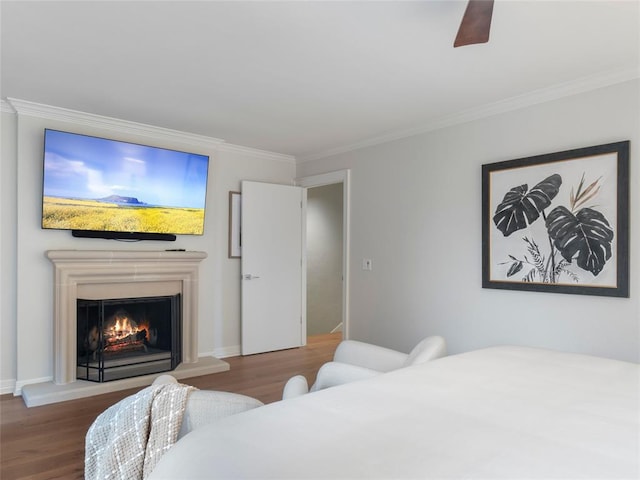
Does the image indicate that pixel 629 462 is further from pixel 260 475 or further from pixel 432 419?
pixel 260 475

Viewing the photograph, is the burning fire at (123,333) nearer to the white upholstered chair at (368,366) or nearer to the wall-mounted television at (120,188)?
the wall-mounted television at (120,188)

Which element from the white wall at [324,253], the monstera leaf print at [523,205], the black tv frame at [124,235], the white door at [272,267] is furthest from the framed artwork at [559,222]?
the white wall at [324,253]

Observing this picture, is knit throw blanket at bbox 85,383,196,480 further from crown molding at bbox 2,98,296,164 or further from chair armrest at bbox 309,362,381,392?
crown molding at bbox 2,98,296,164

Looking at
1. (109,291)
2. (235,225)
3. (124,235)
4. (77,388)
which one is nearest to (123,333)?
(109,291)

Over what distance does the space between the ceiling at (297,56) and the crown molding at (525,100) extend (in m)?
0.03

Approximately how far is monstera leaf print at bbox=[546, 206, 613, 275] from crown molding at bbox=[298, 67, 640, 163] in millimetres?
833

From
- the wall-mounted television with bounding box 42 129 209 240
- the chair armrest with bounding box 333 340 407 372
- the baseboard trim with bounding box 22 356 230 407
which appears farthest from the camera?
the wall-mounted television with bounding box 42 129 209 240

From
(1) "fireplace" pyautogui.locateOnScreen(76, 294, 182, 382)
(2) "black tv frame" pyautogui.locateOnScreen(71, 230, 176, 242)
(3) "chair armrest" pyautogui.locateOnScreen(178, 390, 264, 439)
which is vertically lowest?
(1) "fireplace" pyautogui.locateOnScreen(76, 294, 182, 382)

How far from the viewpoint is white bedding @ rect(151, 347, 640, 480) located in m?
0.87

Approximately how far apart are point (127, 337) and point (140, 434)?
3.22 m

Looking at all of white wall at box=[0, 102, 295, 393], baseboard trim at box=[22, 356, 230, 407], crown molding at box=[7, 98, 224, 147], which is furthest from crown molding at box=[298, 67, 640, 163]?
baseboard trim at box=[22, 356, 230, 407]

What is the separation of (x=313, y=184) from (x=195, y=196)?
1.53 metres

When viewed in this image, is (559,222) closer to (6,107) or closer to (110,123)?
(110,123)

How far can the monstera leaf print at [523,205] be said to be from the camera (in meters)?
3.10
